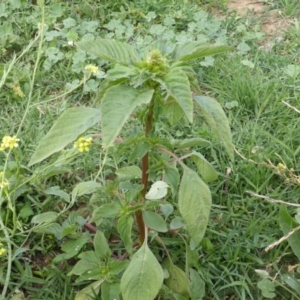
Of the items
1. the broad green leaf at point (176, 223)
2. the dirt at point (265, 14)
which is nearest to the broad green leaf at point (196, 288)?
the broad green leaf at point (176, 223)

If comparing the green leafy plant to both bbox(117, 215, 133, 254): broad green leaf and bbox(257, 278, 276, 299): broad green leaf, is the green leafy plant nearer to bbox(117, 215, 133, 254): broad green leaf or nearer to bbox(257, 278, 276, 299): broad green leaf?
bbox(117, 215, 133, 254): broad green leaf

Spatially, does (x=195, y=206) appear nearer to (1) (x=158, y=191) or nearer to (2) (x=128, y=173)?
(1) (x=158, y=191)

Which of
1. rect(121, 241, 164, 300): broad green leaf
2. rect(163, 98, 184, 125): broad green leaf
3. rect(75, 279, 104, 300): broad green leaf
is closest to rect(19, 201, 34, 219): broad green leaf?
rect(75, 279, 104, 300): broad green leaf

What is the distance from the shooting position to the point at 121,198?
1.83 meters

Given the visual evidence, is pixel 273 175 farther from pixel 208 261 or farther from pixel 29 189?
pixel 29 189

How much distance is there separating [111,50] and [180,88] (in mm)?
254

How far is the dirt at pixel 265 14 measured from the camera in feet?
10.7

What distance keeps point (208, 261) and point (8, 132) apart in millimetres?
1169

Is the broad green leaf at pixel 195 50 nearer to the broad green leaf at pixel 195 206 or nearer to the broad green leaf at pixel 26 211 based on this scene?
the broad green leaf at pixel 195 206

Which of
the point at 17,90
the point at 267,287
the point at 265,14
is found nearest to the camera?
the point at 267,287

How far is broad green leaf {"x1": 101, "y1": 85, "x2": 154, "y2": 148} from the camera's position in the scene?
1338mm

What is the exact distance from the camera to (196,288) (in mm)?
1894

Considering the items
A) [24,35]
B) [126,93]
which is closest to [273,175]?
[126,93]

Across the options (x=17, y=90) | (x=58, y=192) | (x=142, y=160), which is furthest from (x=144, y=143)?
(x=17, y=90)
